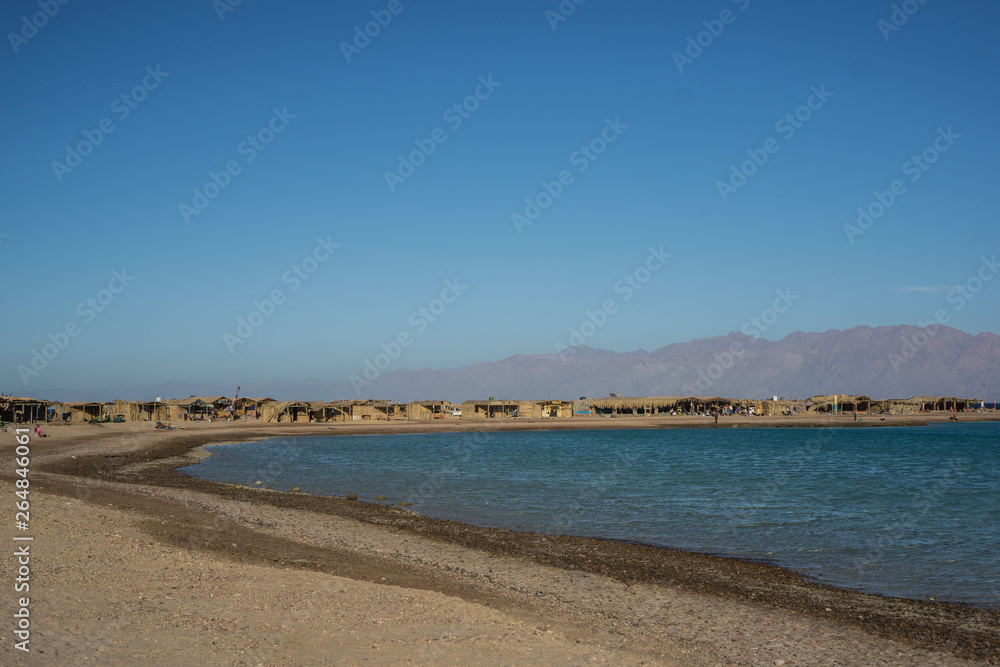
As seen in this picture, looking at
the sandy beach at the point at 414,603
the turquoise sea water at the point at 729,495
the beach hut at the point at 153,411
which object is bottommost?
the turquoise sea water at the point at 729,495

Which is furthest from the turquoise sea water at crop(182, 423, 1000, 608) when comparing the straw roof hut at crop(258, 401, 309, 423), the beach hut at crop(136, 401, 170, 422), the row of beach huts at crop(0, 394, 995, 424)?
the beach hut at crop(136, 401, 170, 422)

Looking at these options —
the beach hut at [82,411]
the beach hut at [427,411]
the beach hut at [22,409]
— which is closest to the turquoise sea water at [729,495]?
the beach hut at [22,409]

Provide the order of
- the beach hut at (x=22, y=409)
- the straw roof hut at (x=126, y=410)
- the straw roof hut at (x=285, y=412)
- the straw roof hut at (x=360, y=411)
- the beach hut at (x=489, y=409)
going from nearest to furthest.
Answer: the beach hut at (x=22, y=409)
the straw roof hut at (x=126, y=410)
the straw roof hut at (x=285, y=412)
the straw roof hut at (x=360, y=411)
the beach hut at (x=489, y=409)

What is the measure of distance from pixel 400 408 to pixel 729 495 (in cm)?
6602

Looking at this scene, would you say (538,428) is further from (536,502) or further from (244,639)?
(244,639)

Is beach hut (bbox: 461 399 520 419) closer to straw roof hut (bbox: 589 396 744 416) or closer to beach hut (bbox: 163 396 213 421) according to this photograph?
straw roof hut (bbox: 589 396 744 416)

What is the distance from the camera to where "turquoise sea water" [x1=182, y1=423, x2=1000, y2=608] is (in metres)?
12.8

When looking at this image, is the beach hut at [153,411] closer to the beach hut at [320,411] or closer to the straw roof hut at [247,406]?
the straw roof hut at [247,406]

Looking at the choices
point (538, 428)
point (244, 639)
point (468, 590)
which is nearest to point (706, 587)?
point (468, 590)

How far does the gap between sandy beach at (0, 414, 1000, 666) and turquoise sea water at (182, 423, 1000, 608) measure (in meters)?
1.73

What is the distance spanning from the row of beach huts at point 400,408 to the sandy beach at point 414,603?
55.2 metres

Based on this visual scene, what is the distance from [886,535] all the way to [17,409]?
67.7m

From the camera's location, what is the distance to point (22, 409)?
59.2 m

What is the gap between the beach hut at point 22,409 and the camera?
56.3 metres
